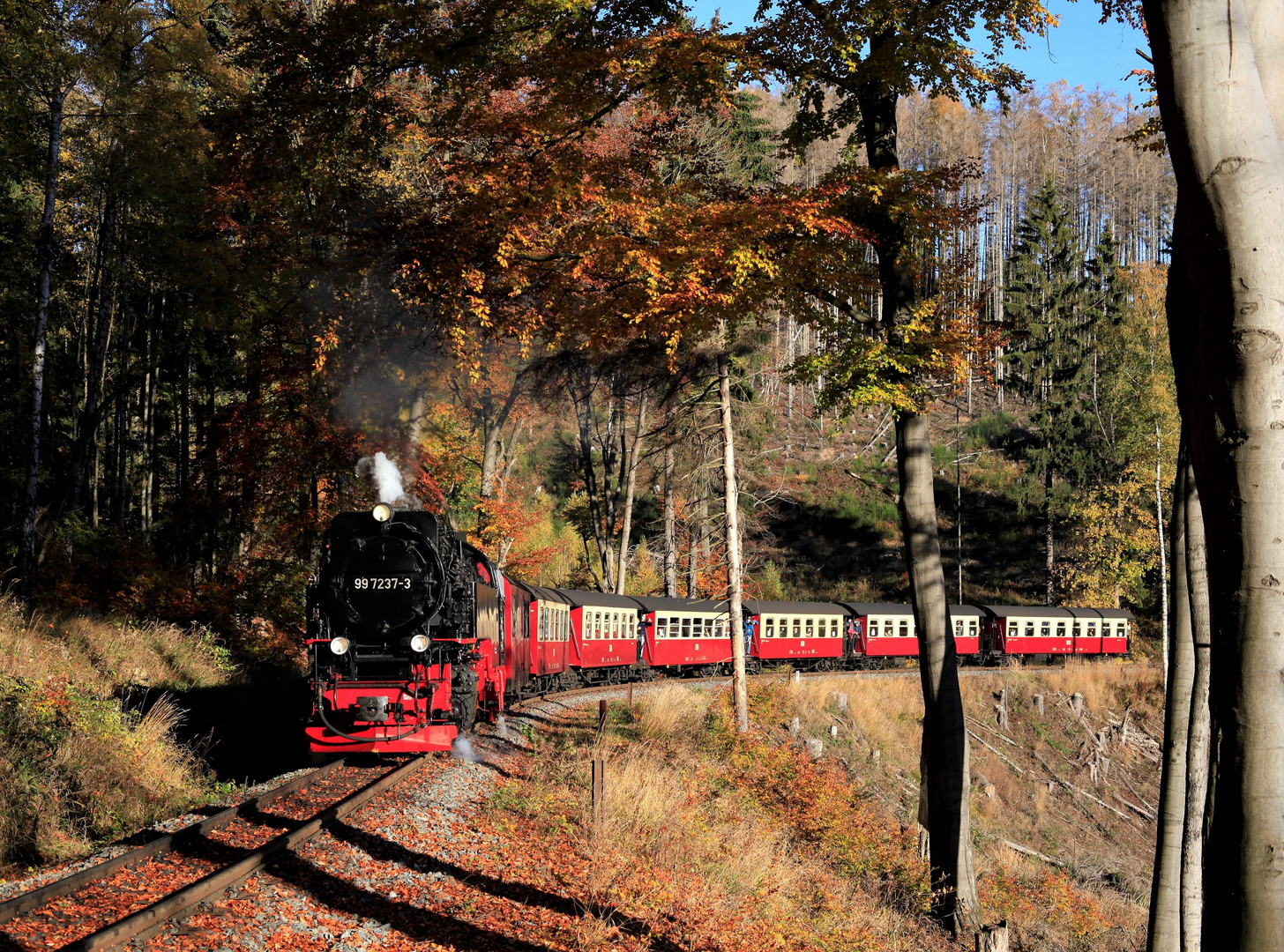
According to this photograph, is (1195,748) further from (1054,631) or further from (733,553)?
(1054,631)

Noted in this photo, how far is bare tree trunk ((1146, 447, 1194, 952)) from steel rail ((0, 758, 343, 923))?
8.52m

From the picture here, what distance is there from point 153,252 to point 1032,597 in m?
43.6

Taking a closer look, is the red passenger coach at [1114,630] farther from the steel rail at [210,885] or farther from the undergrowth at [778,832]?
the steel rail at [210,885]

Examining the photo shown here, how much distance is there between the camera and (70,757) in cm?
1041

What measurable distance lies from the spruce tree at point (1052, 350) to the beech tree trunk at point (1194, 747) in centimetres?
3852

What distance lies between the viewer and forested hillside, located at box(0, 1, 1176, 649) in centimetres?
1164

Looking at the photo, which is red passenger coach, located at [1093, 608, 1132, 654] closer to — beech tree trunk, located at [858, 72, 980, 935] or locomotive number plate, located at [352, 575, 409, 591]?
beech tree trunk, located at [858, 72, 980, 935]

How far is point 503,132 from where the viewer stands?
40.6ft

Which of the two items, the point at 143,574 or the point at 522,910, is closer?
the point at 522,910

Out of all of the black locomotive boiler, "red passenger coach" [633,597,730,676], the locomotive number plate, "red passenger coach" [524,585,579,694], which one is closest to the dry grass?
the black locomotive boiler

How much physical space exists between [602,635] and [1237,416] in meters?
24.7

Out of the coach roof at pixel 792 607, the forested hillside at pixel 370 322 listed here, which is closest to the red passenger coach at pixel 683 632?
the coach roof at pixel 792 607

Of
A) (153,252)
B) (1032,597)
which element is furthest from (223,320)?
(1032,597)

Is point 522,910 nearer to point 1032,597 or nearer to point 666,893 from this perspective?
point 666,893
